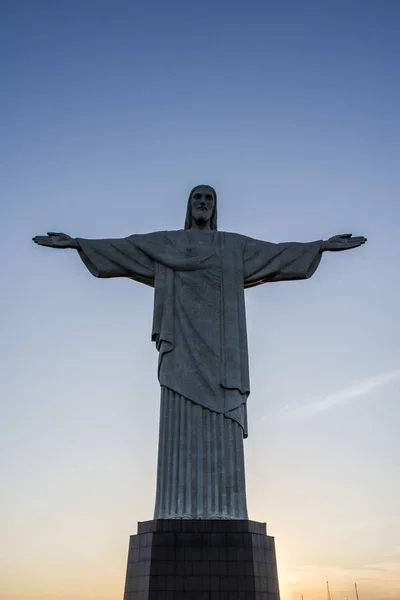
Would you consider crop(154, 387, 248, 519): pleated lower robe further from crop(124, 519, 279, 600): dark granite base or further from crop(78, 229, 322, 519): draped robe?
crop(124, 519, 279, 600): dark granite base

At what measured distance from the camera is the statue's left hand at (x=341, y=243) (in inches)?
588

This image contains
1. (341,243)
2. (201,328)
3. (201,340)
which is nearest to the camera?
(201,340)

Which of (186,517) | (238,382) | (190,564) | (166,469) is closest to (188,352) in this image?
(238,382)

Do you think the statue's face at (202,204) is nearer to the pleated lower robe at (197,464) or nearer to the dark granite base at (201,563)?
the pleated lower robe at (197,464)

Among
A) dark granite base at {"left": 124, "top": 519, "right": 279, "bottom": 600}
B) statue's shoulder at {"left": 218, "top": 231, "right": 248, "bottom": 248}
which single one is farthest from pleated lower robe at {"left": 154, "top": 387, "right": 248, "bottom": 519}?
statue's shoulder at {"left": 218, "top": 231, "right": 248, "bottom": 248}

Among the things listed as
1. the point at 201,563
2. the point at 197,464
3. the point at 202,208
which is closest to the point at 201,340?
the point at 197,464

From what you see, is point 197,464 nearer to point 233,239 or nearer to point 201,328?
point 201,328

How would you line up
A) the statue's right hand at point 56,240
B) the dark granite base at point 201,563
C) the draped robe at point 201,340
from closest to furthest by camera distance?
the dark granite base at point 201,563 < the draped robe at point 201,340 < the statue's right hand at point 56,240

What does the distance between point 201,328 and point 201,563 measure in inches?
190

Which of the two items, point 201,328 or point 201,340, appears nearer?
point 201,340

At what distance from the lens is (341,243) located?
1503 centimetres

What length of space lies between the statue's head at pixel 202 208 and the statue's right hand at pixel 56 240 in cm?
285

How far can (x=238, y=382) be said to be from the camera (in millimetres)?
13125

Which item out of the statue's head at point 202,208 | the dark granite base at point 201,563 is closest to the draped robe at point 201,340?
the statue's head at point 202,208
